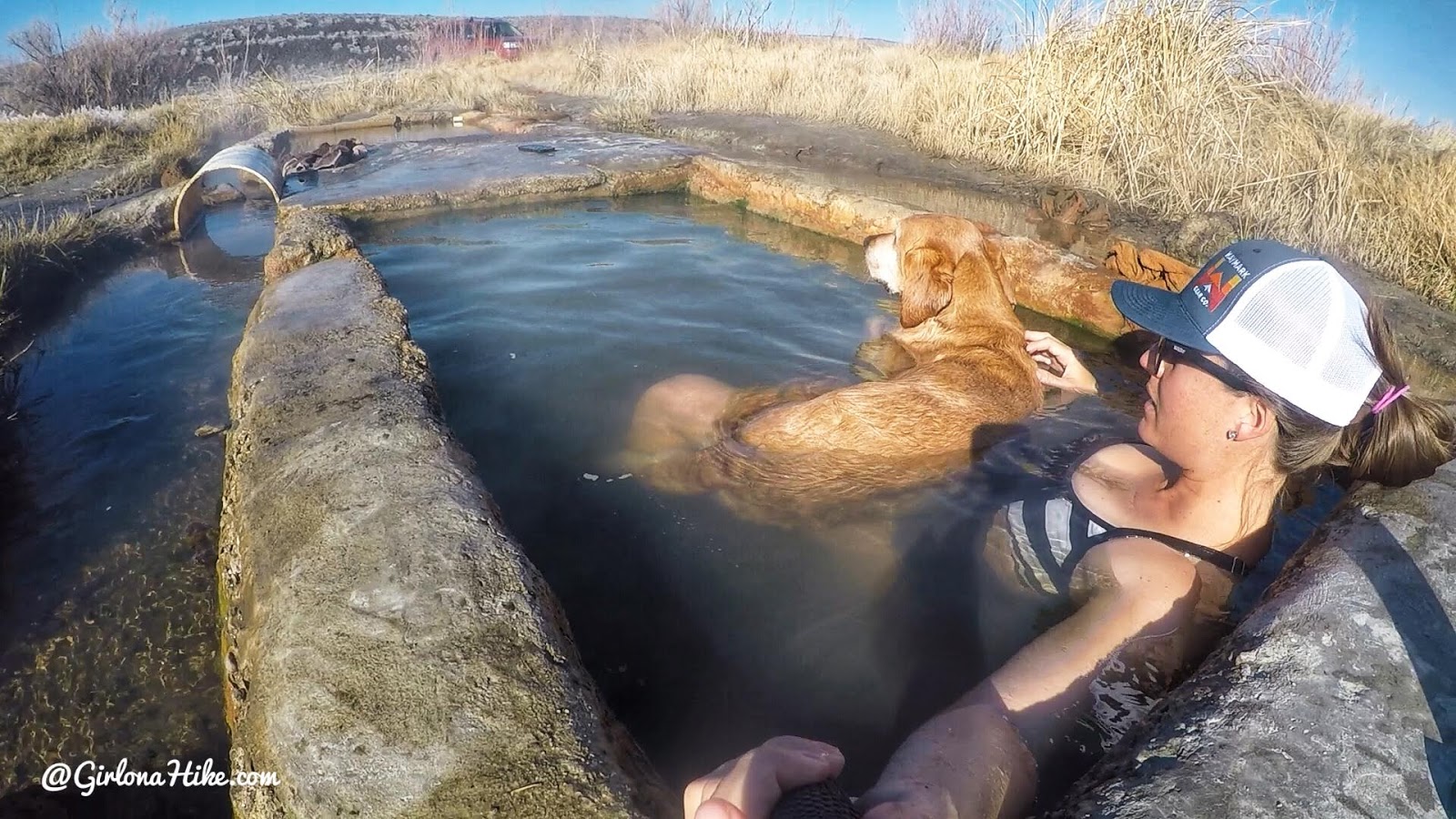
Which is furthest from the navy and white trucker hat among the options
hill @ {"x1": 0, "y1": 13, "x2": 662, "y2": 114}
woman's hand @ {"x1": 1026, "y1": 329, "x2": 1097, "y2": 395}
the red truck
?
the red truck

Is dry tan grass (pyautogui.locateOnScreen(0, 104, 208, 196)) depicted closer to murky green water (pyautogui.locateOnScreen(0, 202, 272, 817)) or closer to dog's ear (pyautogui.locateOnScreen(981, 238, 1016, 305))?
murky green water (pyautogui.locateOnScreen(0, 202, 272, 817))

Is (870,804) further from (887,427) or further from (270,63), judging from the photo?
(270,63)

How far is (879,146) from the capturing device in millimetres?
10945

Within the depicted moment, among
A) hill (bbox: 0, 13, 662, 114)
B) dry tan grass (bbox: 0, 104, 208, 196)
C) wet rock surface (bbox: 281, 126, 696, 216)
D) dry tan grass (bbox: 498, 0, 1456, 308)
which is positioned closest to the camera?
dry tan grass (bbox: 498, 0, 1456, 308)

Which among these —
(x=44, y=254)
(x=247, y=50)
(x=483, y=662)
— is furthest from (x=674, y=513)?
(x=247, y=50)

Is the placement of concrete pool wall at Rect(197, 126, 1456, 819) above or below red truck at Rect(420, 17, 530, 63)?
below

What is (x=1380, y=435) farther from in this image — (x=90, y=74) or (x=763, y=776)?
(x=90, y=74)

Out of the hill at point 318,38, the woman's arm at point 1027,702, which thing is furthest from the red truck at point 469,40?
the woman's arm at point 1027,702

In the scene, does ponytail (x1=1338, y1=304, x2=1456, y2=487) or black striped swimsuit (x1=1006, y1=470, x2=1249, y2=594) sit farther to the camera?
black striped swimsuit (x1=1006, y1=470, x2=1249, y2=594)

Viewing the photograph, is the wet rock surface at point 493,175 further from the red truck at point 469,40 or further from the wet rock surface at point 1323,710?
the red truck at point 469,40

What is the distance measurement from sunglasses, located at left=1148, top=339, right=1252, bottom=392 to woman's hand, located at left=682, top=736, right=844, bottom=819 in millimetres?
1788

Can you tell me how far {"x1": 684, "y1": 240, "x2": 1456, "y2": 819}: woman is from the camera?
2.01 metres

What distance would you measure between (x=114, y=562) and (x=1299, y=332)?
4.47m

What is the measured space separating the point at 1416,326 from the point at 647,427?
4.87m
